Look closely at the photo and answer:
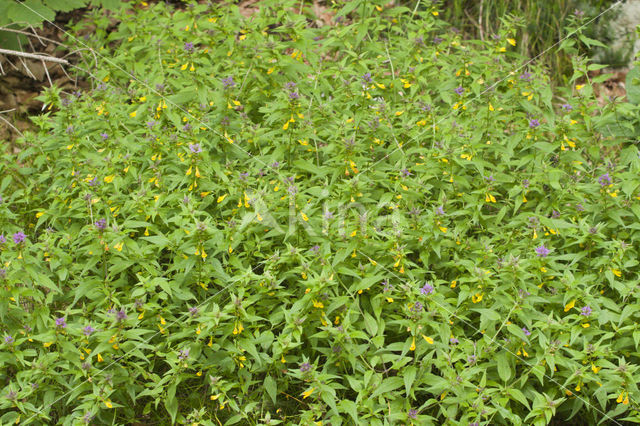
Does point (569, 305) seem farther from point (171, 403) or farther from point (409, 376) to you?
point (171, 403)

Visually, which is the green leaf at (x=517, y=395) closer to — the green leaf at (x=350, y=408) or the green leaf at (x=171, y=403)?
the green leaf at (x=350, y=408)

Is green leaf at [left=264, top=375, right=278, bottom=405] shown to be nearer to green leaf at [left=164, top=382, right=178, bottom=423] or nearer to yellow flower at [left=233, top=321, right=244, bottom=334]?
yellow flower at [left=233, top=321, right=244, bottom=334]

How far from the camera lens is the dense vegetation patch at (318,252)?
2861 mm

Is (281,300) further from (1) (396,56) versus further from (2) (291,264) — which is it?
(1) (396,56)

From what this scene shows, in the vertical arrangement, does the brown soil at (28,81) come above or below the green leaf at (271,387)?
above

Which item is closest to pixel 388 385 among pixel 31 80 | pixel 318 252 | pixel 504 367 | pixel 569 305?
pixel 504 367

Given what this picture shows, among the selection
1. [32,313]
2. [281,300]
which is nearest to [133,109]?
[32,313]

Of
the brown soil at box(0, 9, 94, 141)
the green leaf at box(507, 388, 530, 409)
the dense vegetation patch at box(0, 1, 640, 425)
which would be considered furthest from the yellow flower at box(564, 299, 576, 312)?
the brown soil at box(0, 9, 94, 141)

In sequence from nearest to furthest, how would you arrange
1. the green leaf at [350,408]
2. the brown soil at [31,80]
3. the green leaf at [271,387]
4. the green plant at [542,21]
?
the green leaf at [350,408] < the green leaf at [271,387] < the brown soil at [31,80] < the green plant at [542,21]

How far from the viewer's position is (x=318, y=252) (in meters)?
3.03

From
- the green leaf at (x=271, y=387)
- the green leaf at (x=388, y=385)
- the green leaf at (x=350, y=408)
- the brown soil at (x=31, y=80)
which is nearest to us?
the green leaf at (x=350, y=408)

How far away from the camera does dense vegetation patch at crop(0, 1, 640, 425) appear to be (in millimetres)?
2861

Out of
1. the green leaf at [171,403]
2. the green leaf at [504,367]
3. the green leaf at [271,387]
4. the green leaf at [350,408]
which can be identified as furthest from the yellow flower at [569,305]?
the green leaf at [171,403]

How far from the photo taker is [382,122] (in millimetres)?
3750
